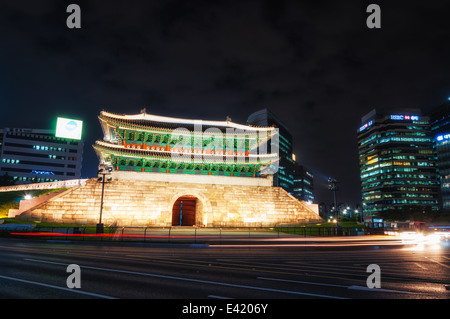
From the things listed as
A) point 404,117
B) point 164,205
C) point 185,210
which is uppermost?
point 404,117

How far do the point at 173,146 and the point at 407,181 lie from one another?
11592 cm

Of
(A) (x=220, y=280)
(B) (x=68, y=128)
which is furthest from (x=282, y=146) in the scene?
(A) (x=220, y=280)

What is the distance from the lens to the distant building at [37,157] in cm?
8344

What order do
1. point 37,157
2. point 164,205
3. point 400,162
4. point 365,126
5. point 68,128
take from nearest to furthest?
point 164,205 → point 68,128 → point 37,157 → point 400,162 → point 365,126

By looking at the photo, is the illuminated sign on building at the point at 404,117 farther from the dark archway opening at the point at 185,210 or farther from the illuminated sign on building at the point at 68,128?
the illuminated sign on building at the point at 68,128

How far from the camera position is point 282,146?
12575 cm

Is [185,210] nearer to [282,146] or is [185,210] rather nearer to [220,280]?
[220,280]

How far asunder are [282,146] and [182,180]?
9437cm

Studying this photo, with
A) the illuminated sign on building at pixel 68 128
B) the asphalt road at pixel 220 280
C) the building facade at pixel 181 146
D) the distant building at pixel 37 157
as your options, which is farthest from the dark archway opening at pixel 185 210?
the distant building at pixel 37 157

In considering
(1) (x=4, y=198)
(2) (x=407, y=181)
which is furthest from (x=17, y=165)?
(2) (x=407, y=181)

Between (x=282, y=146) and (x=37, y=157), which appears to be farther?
(x=282, y=146)

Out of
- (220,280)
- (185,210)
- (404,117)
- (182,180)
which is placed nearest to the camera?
(220,280)

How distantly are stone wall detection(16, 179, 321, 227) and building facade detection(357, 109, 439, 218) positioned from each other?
94.9 m
